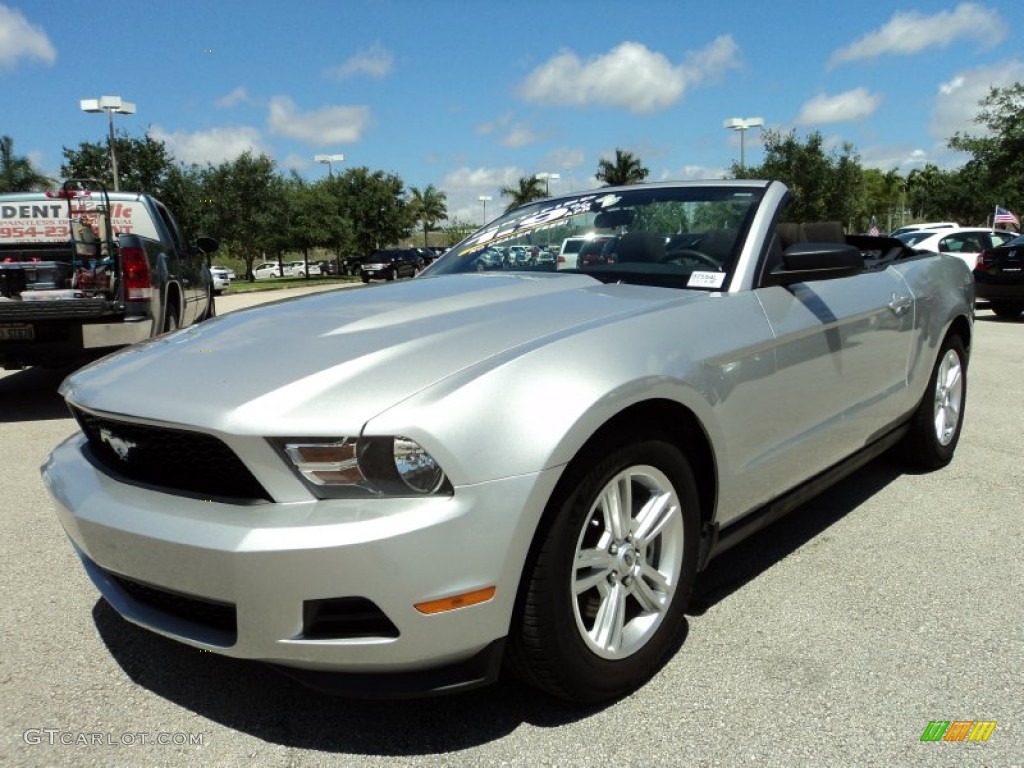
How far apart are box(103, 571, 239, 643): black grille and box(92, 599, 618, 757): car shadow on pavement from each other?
0.27 meters

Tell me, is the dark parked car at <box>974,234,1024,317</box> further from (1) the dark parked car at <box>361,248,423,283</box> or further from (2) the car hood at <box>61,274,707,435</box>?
(1) the dark parked car at <box>361,248,423,283</box>

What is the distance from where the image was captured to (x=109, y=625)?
274 centimetres

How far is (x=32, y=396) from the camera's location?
7.52 meters

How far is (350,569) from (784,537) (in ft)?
7.78

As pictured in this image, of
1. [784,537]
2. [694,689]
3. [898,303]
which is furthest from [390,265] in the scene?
[694,689]

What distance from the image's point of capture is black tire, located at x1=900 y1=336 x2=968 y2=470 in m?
4.22

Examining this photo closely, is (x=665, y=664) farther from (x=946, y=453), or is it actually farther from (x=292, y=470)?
(x=946, y=453)

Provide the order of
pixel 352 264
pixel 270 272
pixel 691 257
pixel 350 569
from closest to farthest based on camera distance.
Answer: pixel 350 569 < pixel 691 257 < pixel 352 264 < pixel 270 272

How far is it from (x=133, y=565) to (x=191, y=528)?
27 cm

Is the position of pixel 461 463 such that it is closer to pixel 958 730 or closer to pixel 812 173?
pixel 958 730

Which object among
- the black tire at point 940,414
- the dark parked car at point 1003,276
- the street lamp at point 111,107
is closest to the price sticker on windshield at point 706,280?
the black tire at point 940,414

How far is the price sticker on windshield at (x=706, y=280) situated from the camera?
2801 mm

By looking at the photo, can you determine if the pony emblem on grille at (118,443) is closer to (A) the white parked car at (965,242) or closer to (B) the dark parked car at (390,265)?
(A) the white parked car at (965,242)

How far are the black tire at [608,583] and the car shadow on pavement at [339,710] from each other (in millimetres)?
198
